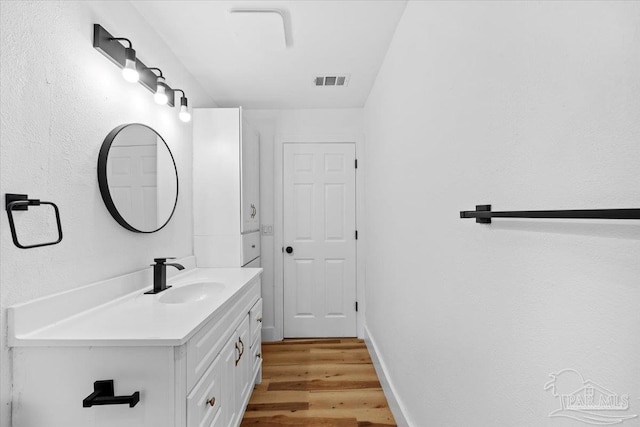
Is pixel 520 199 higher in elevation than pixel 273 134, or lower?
lower

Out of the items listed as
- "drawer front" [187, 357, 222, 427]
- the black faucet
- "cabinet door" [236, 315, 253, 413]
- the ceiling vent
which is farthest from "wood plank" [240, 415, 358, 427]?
the ceiling vent

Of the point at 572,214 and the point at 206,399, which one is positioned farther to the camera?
the point at 206,399

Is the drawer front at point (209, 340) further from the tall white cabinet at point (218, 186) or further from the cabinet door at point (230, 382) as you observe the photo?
the tall white cabinet at point (218, 186)

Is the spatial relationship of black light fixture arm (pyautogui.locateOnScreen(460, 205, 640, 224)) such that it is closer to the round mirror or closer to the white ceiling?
the white ceiling

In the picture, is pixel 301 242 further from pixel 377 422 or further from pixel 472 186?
pixel 472 186

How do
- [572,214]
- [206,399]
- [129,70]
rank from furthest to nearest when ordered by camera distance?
[129,70], [206,399], [572,214]

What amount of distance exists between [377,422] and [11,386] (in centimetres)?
184

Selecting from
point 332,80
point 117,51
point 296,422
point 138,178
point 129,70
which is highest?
point 332,80

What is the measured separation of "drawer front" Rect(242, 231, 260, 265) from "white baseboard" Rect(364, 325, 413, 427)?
4.31 ft

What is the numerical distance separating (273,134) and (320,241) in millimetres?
1230

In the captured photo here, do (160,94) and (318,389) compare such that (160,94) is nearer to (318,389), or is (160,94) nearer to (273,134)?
(273,134)

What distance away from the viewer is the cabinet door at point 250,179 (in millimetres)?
2811

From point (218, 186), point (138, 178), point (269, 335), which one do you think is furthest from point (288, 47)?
point (269, 335)

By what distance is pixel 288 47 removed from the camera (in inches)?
89.2
